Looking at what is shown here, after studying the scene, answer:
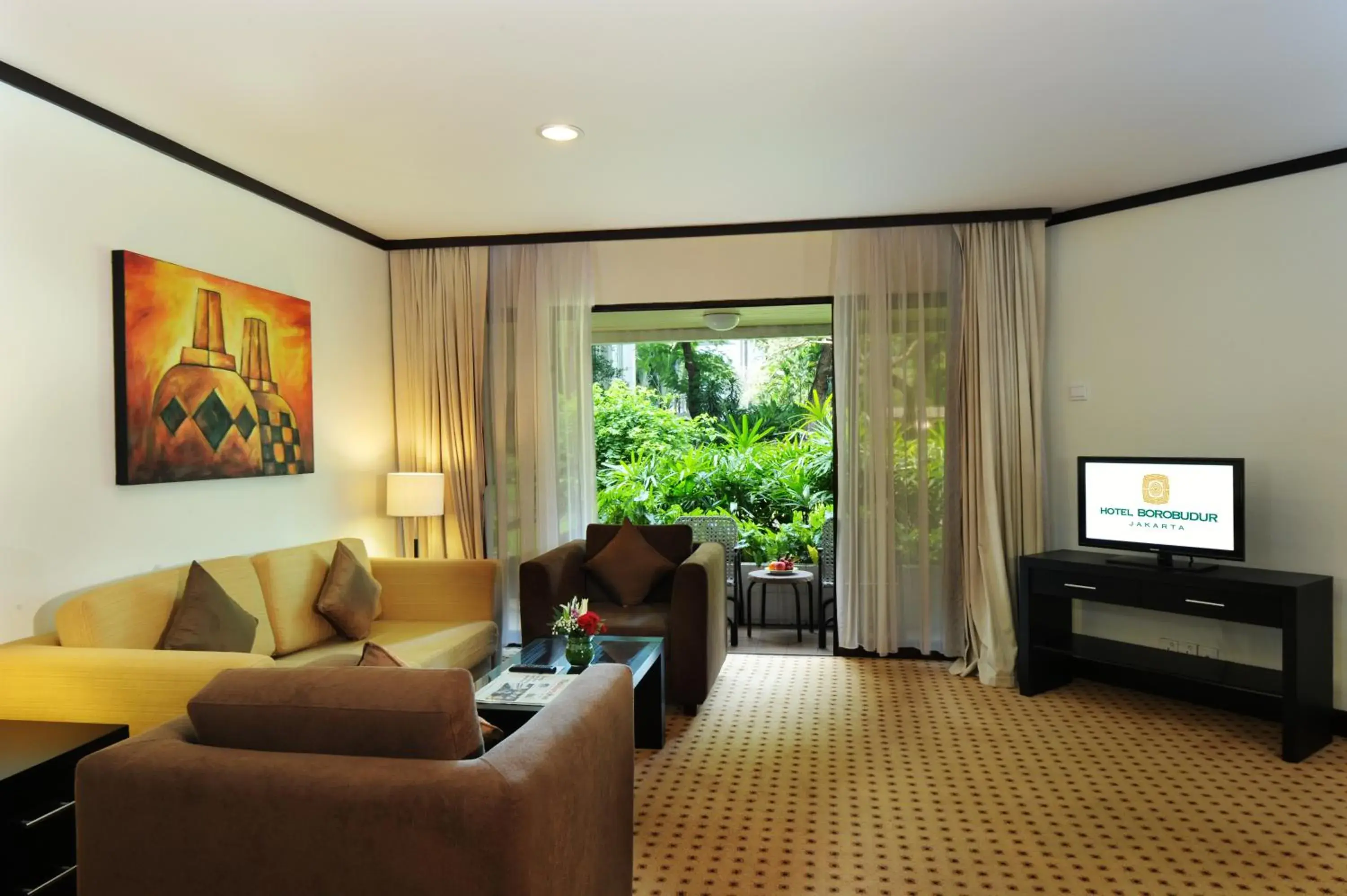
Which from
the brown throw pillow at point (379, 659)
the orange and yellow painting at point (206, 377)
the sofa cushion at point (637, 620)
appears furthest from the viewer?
the sofa cushion at point (637, 620)

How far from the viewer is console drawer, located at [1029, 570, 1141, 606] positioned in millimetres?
4285

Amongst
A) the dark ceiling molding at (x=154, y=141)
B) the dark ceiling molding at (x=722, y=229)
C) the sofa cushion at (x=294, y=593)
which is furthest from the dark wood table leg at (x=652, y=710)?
the dark ceiling molding at (x=154, y=141)

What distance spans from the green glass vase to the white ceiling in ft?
6.67

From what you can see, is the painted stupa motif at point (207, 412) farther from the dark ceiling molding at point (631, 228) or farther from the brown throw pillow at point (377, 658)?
the brown throw pillow at point (377, 658)

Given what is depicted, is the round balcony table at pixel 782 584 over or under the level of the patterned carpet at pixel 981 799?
over

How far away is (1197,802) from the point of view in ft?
10.8

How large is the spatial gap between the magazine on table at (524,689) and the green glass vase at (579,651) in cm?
11

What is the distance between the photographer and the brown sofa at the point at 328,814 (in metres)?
1.67

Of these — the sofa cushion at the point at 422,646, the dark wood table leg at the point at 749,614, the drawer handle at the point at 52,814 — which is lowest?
the dark wood table leg at the point at 749,614

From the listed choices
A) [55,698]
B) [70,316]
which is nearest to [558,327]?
[70,316]

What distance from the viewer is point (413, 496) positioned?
16.6 feet

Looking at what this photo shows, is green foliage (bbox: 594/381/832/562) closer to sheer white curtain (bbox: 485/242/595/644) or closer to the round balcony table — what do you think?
the round balcony table

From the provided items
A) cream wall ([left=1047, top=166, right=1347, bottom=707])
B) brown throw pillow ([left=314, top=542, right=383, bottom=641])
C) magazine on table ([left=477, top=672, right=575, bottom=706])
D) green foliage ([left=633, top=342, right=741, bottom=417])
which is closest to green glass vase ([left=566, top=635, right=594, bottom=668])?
magazine on table ([left=477, top=672, right=575, bottom=706])

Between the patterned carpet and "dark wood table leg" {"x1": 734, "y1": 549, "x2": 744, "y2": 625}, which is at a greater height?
"dark wood table leg" {"x1": 734, "y1": 549, "x2": 744, "y2": 625}
